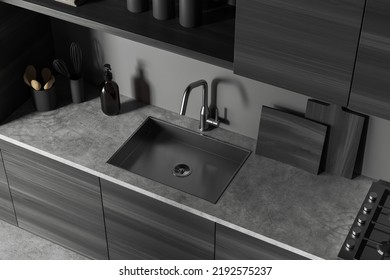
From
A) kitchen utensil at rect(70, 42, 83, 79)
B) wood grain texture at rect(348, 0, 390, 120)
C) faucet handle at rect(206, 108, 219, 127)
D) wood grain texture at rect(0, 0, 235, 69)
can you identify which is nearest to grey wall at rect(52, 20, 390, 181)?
faucet handle at rect(206, 108, 219, 127)

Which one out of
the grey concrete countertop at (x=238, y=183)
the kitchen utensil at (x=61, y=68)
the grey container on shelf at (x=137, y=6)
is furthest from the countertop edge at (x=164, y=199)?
the grey container on shelf at (x=137, y=6)

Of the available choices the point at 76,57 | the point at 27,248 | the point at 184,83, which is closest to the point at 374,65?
the point at 184,83

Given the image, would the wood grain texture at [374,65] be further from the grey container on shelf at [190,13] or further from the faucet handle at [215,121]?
the faucet handle at [215,121]

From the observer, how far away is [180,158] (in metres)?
3.63

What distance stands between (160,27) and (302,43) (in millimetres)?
763

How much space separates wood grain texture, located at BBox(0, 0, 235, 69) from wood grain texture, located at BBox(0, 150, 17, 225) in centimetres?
106

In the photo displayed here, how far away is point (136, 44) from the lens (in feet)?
11.8

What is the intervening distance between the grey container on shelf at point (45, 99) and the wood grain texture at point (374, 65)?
1741 mm

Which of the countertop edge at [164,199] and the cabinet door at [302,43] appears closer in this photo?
the cabinet door at [302,43]

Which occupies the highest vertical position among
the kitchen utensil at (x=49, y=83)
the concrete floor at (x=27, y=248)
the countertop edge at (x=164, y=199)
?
the kitchen utensil at (x=49, y=83)

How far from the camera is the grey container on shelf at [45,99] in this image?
3.65 metres

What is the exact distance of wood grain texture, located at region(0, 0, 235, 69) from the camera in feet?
9.65

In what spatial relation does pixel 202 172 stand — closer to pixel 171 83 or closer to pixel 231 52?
pixel 171 83

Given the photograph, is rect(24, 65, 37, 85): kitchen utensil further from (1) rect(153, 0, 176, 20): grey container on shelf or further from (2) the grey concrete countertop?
(1) rect(153, 0, 176, 20): grey container on shelf
